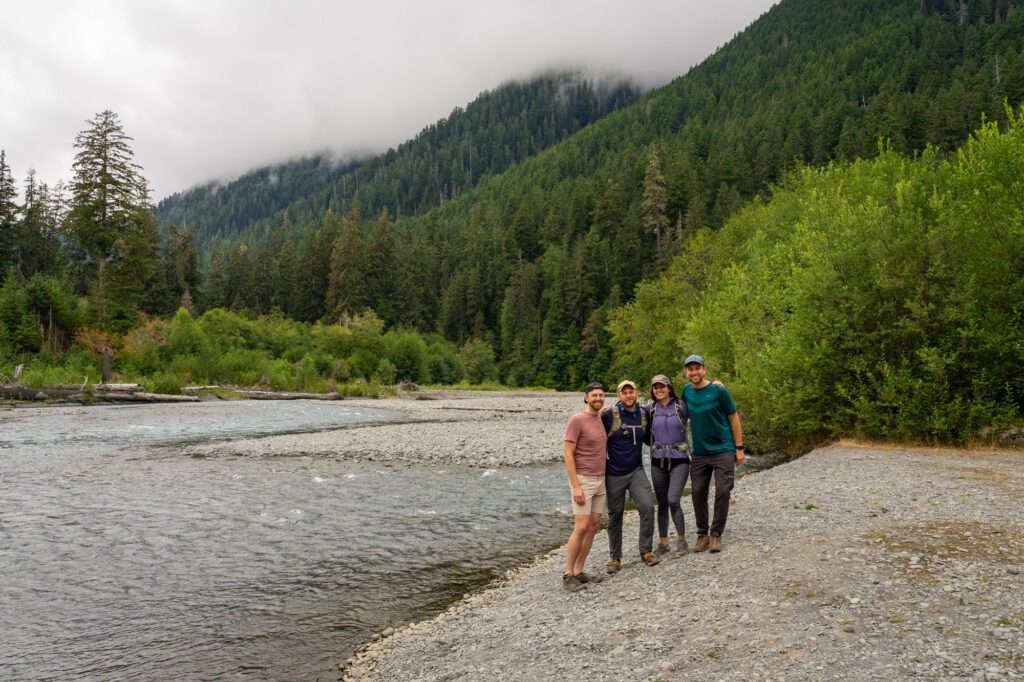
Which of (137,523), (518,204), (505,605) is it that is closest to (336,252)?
(518,204)

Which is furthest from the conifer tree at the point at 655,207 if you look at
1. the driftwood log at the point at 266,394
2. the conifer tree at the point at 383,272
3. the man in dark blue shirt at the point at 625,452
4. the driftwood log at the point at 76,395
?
the man in dark blue shirt at the point at 625,452

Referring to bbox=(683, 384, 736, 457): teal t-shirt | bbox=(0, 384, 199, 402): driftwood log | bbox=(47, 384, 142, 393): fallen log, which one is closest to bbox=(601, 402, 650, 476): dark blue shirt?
bbox=(683, 384, 736, 457): teal t-shirt

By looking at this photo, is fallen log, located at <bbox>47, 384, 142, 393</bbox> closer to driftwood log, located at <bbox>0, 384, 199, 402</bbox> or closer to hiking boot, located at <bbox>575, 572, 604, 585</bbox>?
driftwood log, located at <bbox>0, 384, 199, 402</bbox>

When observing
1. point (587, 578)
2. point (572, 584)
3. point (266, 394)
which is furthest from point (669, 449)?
point (266, 394)

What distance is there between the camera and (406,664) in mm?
7324

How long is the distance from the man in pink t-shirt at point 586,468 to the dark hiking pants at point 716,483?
143cm

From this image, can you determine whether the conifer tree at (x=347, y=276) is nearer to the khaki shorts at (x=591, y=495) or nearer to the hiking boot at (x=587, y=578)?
the hiking boot at (x=587, y=578)

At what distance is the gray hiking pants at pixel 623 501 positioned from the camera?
29.5 feet

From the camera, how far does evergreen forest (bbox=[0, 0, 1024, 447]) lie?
19.6 meters

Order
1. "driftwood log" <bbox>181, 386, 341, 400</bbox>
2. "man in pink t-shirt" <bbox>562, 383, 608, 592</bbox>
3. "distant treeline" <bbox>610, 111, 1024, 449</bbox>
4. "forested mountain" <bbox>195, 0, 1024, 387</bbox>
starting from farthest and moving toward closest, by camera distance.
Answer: "forested mountain" <bbox>195, 0, 1024, 387</bbox> → "driftwood log" <bbox>181, 386, 341, 400</bbox> → "distant treeline" <bbox>610, 111, 1024, 449</bbox> → "man in pink t-shirt" <bbox>562, 383, 608, 592</bbox>

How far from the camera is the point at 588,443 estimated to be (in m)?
8.66

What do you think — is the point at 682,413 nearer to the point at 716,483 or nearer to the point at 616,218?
the point at 716,483

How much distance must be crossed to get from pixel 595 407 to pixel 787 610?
340 cm

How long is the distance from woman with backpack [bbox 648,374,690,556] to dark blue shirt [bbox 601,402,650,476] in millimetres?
443
